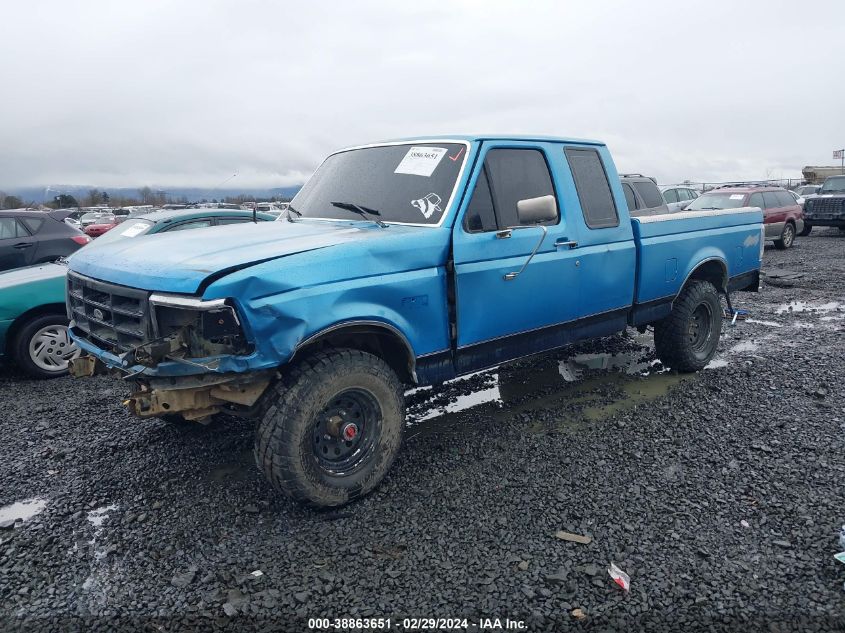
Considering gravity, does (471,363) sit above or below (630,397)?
above

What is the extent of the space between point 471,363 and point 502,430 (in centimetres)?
78

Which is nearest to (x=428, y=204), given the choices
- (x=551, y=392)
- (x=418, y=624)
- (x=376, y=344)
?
(x=376, y=344)

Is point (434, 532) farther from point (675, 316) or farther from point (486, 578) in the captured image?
point (675, 316)

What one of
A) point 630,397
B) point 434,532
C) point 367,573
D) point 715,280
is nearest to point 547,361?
point 630,397

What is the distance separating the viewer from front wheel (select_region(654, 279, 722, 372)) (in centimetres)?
566

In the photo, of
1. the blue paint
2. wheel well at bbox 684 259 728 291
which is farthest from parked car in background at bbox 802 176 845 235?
the blue paint

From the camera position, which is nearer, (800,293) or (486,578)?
(486,578)

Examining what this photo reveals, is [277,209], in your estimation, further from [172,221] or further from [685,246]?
[685,246]

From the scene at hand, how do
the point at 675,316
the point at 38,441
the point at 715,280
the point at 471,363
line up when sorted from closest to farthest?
the point at 471,363, the point at 38,441, the point at 675,316, the point at 715,280

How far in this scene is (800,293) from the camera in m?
10.0

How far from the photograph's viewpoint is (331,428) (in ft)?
11.1

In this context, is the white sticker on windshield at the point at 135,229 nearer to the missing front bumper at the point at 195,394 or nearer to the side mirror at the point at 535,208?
the missing front bumper at the point at 195,394

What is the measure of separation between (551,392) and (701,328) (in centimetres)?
182

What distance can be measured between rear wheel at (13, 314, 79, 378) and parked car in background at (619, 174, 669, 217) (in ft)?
26.5
